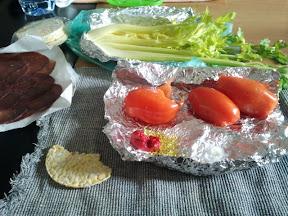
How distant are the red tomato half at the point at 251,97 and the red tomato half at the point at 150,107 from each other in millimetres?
118

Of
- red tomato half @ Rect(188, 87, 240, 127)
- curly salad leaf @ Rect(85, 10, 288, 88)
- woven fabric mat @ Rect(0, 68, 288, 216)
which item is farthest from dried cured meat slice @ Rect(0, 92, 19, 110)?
red tomato half @ Rect(188, 87, 240, 127)

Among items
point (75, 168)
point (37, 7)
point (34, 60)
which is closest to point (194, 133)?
point (75, 168)

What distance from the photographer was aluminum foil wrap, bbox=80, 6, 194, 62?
1130 mm

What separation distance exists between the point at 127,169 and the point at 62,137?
0.16 m

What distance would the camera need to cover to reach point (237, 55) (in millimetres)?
998

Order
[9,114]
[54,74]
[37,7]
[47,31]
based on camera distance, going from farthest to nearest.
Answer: [37,7] → [47,31] → [54,74] → [9,114]

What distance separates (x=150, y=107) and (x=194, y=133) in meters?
0.10

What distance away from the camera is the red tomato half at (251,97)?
0.77 m

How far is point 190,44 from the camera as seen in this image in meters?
1.01

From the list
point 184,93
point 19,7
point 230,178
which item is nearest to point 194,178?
point 230,178

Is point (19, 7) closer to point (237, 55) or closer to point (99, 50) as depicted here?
point (99, 50)

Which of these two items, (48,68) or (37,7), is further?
(37,7)

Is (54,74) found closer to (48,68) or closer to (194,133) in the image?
(48,68)

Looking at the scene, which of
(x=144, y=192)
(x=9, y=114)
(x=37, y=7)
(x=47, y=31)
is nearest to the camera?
(x=144, y=192)
